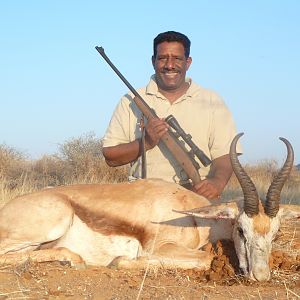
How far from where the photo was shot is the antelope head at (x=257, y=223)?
479 centimetres

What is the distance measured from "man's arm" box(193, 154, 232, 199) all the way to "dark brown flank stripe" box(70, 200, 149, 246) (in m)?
1.06

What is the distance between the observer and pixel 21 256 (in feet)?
18.0

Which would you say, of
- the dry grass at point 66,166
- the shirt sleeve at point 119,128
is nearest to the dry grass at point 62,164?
the dry grass at point 66,166

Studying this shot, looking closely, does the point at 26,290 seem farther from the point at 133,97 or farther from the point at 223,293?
the point at 133,97

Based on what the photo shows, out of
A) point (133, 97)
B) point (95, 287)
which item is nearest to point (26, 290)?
point (95, 287)

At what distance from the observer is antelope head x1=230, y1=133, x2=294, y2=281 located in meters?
4.79

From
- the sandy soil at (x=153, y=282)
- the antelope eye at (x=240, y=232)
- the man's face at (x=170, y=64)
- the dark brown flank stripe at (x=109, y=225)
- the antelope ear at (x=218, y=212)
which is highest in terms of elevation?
the man's face at (x=170, y=64)

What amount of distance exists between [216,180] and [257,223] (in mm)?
1796

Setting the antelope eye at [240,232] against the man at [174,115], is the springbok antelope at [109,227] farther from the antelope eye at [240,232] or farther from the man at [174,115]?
the man at [174,115]

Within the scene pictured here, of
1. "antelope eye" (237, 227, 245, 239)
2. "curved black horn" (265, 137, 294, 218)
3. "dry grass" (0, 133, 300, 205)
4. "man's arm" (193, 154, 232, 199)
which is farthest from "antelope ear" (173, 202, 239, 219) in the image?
"dry grass" (0, 133, 300, 205)

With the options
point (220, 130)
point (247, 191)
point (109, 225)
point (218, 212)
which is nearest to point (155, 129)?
point (220, 130)

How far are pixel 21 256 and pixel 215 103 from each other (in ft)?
10.7

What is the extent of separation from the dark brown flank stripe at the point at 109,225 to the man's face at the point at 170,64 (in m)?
2.27

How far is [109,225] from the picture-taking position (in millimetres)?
5730
